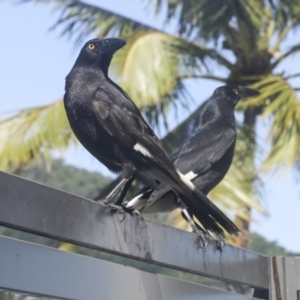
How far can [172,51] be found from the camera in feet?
34.9

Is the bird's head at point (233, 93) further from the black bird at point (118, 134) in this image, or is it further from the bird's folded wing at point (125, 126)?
the bird's folded wing at point (125, 126)

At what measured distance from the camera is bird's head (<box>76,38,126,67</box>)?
157 inches

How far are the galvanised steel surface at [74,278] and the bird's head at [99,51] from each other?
5.58ft

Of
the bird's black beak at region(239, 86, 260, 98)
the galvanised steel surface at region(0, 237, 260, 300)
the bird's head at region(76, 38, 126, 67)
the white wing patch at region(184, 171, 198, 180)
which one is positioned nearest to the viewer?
the galvanised steel surface at region(0, 237, 260, 300)

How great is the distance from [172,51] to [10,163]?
8.26 feet

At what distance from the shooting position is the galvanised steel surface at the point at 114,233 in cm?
187

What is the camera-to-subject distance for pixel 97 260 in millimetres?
2139

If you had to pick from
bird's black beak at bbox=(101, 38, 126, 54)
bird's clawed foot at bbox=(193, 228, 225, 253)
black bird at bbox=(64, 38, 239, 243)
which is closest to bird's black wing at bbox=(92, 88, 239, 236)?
black bird at bbox=(64, 38, 239, 243)

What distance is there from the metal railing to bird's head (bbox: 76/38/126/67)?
1475 millimetres

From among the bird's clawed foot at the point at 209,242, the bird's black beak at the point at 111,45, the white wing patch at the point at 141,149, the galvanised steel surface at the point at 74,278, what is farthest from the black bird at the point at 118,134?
the galvanised steel surface at the point at 74,278

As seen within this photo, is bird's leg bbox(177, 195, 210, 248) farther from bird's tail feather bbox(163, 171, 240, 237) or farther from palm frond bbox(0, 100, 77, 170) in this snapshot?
palm frond bbox(0, 100, 77, 170)

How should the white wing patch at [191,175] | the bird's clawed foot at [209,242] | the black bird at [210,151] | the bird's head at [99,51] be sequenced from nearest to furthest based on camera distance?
the bird's clawed foot at [209,242] < the bird's head at [99,51] < the white wing patch at [191,175] < the black bird at [210,151]

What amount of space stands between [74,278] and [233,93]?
454cm

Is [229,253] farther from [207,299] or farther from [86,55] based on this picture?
[86,55]
